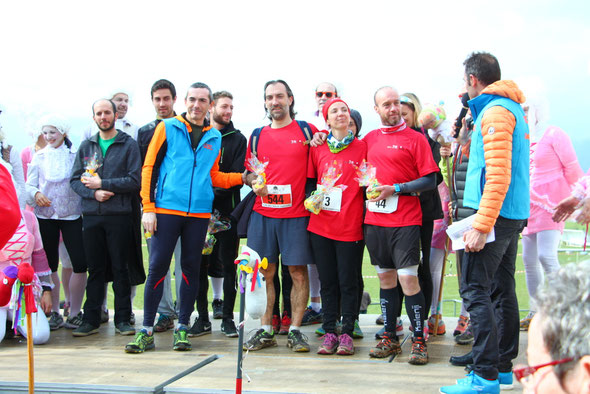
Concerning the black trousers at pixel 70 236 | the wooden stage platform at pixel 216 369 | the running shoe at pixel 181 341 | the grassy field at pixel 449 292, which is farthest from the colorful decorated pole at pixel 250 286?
the grassy field at pixel 449 292

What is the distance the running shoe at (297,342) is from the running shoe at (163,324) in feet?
4.51

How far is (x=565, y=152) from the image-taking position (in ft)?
15.5

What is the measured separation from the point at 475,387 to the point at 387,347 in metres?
0.98

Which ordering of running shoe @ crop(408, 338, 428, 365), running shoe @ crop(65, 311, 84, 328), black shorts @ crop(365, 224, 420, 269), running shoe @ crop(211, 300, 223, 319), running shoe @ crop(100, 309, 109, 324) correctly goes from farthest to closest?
running shoe @ crop(211, 300, 223, 319) → running shoe @ crop(100, 309, 109, 324) → running shoe @ crop(65, 311, 84, 328) → black shorts @ crop(365, 224, 420, 269) → running shoe @ crop(408, 338, 428, 365)

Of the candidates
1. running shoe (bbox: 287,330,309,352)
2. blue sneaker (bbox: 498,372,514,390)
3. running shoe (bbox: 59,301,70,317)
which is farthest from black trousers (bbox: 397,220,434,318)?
running shoe (bbox: 59,301,70,317)

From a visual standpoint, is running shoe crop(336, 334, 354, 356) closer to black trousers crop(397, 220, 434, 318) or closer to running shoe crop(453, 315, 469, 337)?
black trousers crop(397, 220, 434, 318)

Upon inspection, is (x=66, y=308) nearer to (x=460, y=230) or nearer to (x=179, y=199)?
(x=179, y=199)

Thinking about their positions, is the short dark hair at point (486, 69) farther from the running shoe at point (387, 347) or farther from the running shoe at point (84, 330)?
the running shoe at point (84, 330)

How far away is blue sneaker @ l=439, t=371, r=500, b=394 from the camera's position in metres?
3.30

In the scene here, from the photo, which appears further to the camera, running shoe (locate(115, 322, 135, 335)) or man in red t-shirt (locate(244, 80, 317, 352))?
running shoe (locate(115, 322, 135, 335))

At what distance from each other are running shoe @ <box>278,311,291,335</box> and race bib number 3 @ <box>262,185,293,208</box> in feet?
3.79

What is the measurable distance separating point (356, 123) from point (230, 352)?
6.64ft

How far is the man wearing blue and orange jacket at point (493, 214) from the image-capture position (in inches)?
129

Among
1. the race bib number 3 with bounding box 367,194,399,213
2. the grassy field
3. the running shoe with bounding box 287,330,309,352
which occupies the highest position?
the race bib number 3 with bounding box 367,194,399,213
